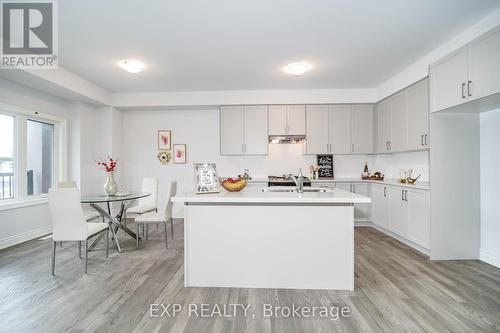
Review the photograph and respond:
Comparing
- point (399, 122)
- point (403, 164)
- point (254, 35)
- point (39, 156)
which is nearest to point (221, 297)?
point (254, 35)

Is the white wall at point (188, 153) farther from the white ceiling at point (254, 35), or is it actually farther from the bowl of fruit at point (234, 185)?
the bowl of fruit at point (234, 185)

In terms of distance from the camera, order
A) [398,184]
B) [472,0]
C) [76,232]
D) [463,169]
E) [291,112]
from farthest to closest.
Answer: [291,112] < [398,184] < [463,169] < [76,232] < [472,0]

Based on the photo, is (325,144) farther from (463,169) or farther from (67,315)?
(67,315)

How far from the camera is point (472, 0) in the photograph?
2.28 metres

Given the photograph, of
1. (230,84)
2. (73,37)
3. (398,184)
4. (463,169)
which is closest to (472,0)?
(463,169)

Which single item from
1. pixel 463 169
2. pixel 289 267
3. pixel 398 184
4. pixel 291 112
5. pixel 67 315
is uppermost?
pixel 291 112

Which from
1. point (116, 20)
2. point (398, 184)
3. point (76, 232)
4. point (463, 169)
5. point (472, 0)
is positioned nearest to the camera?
point (472, 0)

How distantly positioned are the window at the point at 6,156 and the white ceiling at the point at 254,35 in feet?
4.28

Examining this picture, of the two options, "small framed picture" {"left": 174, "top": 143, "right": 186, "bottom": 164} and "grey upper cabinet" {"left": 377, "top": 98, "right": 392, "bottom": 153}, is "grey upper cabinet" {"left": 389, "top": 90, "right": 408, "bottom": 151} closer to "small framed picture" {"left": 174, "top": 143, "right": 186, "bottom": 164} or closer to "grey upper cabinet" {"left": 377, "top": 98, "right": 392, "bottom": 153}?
"grey upper cabinet" {"left": 377, "top": 98, "right": 392, "bottom": 153}

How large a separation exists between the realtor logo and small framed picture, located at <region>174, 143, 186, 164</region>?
97.7 inches

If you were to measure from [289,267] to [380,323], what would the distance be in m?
Answer: 0.82

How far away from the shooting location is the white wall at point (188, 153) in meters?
5.29

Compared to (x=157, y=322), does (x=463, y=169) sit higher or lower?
higher

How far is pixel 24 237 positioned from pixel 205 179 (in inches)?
137
